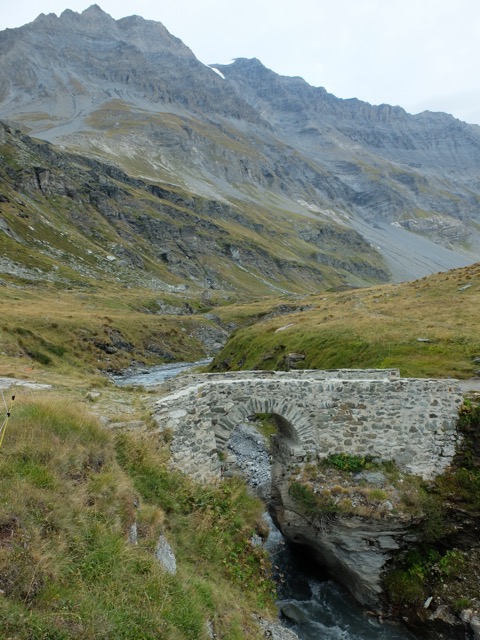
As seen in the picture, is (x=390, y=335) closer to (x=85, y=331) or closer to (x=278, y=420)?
(x=278, y=420)

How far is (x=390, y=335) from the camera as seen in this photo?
36312mm

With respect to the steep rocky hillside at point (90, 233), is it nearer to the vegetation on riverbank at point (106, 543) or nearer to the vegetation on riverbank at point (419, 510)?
the vegetation on riverbank at point (419, 510)

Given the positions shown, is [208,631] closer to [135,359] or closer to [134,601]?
[134,601]

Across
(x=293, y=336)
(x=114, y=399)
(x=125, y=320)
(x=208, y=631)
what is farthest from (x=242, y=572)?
(x=125, y=320)

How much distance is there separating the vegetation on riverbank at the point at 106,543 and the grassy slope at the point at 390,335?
1979 cm

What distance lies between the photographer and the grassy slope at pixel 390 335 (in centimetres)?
3101

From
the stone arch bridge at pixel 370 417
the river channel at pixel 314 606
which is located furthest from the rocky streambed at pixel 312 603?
the stone arch bridge at pixel 370 417

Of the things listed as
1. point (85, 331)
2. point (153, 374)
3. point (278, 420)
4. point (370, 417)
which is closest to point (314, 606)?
point (278, 420)

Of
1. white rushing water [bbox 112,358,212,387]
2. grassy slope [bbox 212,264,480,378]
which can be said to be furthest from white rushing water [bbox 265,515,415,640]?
white rushing water [bbox 112,358,212,387]

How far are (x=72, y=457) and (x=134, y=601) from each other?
3355 millimetres

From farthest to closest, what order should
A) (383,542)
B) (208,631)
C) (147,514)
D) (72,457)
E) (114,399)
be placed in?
(383,542) < (114,399) < (147,514) < (72,457) < (208,631)

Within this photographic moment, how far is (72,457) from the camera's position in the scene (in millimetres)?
9914

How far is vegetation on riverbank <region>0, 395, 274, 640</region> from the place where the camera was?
6.90 m

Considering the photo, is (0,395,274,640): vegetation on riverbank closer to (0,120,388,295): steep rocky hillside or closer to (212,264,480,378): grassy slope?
(212,264,480,378): grassy slope
